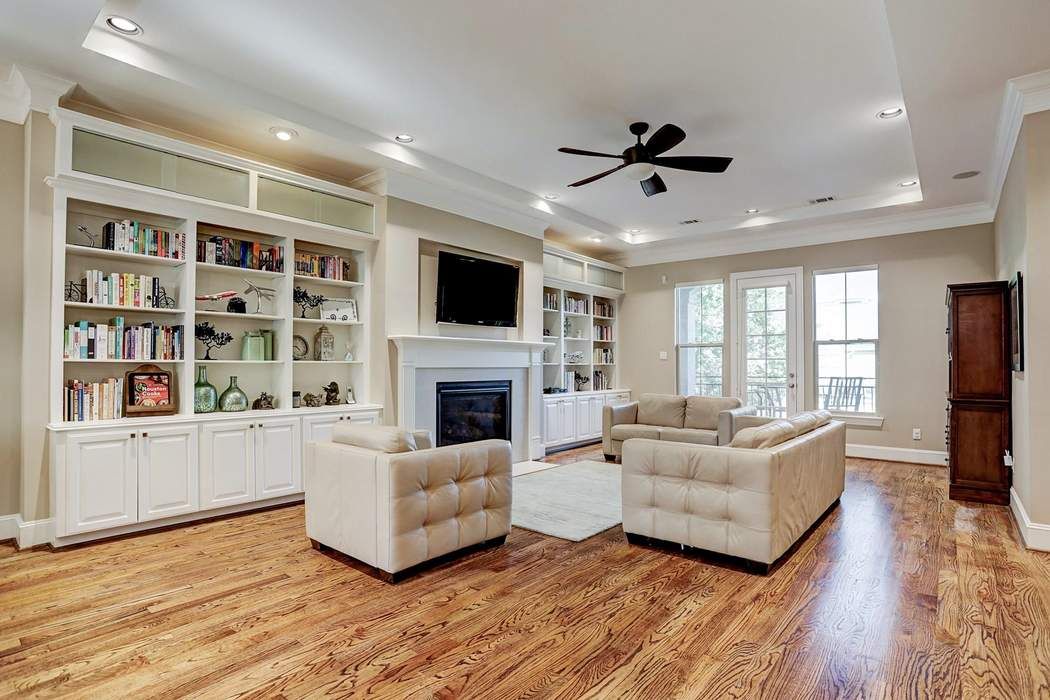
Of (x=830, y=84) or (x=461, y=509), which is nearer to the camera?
(x=461, y=509)

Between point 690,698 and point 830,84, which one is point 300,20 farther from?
point 690,698

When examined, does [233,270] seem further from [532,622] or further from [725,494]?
[725,494]

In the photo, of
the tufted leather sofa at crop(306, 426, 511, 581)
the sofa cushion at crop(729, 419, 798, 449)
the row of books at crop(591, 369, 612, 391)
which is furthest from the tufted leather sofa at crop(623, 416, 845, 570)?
the row of books at crop(591, 369, 612, 391)

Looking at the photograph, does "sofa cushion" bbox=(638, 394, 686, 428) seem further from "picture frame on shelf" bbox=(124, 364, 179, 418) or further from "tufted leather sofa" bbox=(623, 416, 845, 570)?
"picture frame on shelf" bbox=(124, 364, 179, 418)

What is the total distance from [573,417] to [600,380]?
115cm

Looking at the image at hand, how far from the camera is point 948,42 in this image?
290 centimetres

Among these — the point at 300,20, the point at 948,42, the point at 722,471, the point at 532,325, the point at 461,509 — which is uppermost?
the point at 300,20

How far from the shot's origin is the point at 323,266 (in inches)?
197

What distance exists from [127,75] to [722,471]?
13.7 ft

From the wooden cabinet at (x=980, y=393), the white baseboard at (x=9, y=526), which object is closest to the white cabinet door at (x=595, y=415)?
the wooden cabinet at (x=980, y=393)

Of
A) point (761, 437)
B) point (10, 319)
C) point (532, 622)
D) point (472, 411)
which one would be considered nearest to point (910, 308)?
point (761, 437)

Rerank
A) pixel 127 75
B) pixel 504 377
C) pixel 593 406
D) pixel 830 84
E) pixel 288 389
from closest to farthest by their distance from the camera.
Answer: pixel 127 75
pixel 830 84
pixel 288 389
pixel 504 377
pixel 593 406

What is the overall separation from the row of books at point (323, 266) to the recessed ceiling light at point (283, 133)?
976 mm

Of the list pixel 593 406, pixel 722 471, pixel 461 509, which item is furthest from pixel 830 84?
pixel 593 406
